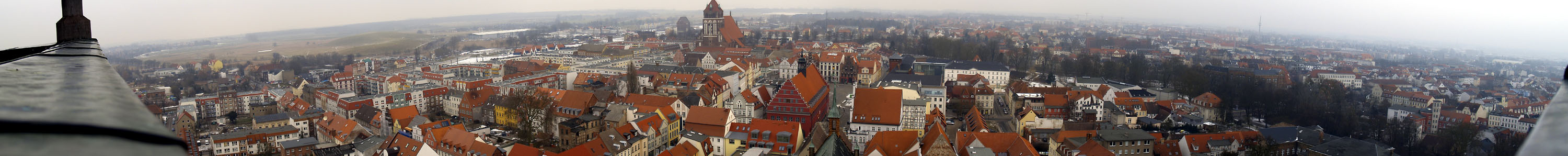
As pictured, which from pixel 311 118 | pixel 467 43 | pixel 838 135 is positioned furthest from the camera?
pixel 467 43

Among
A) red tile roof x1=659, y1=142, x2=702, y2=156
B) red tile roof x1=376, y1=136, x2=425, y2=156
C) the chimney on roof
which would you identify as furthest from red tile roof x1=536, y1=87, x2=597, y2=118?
the chimney on roof

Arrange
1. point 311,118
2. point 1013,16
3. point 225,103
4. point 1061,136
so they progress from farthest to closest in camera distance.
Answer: point 1013,16
point 225,103
point 311,118
point 1061,136

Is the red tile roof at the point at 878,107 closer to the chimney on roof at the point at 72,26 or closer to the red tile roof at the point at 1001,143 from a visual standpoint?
the red tile roof at the point at 1001,143

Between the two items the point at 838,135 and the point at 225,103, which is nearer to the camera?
the point at 838,135

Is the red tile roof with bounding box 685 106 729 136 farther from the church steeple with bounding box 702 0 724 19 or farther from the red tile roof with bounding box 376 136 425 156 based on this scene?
the church steeple with bounding box 702 0 724 19

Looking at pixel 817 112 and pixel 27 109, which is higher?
pixel 27 109

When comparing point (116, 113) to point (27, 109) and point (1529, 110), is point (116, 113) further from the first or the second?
point (1529, 110)

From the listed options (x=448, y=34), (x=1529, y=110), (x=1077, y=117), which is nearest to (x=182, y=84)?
(x=1077, y=117)

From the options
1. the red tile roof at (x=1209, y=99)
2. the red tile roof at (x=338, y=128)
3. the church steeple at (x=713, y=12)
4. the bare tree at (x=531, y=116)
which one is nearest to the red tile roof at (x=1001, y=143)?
the bare tree at (x=531, y=116)

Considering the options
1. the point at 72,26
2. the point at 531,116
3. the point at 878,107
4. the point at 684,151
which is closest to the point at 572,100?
the point at 531,116
